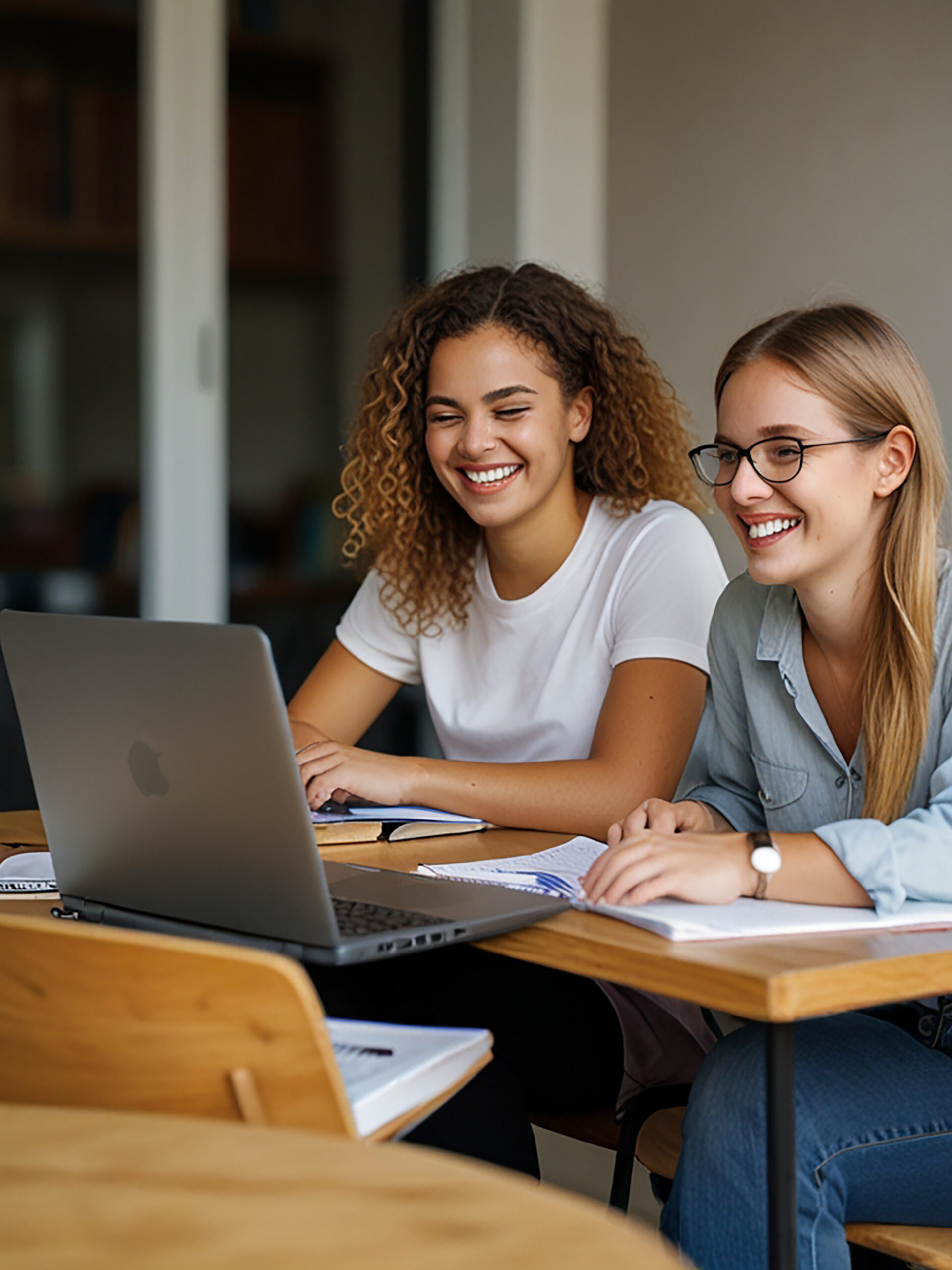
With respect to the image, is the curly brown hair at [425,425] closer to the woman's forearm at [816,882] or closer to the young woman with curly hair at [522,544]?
the young woman with curly hair at [522,544]

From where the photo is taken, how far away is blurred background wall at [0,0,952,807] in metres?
2.94

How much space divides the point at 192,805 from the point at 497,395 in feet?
3.07

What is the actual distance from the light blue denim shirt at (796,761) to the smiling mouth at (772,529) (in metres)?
0.14

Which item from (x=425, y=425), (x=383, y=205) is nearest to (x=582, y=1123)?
(x=425, y=425)

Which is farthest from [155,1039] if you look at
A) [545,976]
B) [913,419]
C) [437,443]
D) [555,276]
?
[555,276]

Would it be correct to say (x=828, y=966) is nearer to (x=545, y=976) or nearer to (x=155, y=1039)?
(x=155, y=1039)

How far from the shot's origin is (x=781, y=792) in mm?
1507

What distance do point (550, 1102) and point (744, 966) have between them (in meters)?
0.63

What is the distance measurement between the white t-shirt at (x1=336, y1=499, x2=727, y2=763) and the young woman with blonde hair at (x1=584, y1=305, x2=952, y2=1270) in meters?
0.23

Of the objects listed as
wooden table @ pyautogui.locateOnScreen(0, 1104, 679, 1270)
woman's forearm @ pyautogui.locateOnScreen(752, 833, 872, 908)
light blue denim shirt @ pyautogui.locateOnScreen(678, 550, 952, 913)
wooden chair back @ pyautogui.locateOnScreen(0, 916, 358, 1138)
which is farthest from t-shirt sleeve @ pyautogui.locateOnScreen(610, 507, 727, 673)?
wooden table @ pyautogui.locateOnScreen(0, 1104, 679, 1270)

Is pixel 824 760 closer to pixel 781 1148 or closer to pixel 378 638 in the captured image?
pixel 781 1148

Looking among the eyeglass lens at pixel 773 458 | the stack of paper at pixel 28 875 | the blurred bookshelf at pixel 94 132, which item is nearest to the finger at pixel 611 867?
the eyeglass lens at pixel 773 458

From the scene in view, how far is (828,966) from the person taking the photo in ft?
3.26

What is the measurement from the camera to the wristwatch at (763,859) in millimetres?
1192
